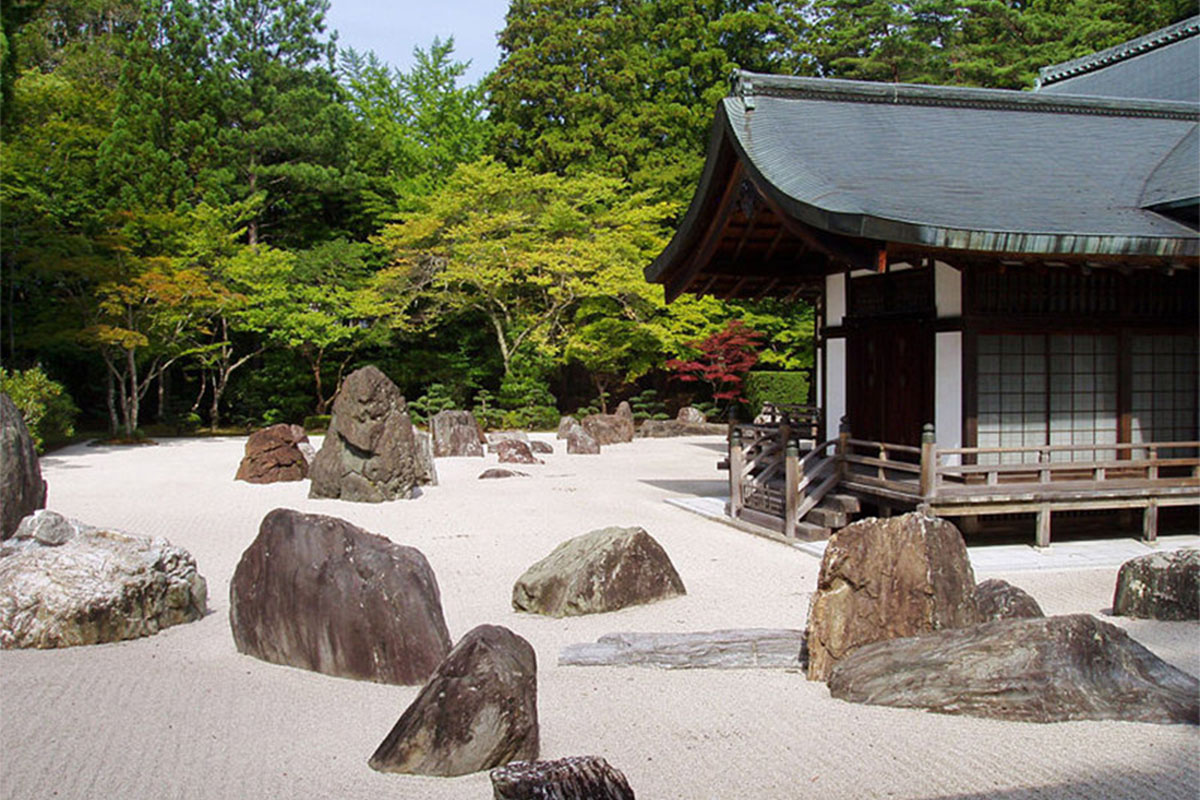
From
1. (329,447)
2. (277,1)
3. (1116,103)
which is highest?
(277,1)

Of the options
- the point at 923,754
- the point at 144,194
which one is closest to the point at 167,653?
the point at 923,754

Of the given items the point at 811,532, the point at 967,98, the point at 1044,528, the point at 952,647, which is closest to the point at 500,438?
the point at 811,532

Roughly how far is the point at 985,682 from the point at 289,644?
3.78 meters

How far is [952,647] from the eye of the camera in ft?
15.3

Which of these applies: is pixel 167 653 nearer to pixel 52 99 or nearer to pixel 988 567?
pixel 988 567

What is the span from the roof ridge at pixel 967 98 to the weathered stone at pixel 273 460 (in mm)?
8499

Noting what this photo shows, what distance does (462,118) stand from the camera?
30891 millimetres

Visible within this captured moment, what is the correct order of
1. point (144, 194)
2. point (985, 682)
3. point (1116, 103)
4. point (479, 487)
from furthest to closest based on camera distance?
point (144, 194) < point (479, 487) < point (1116, 103) < point (985, 682)

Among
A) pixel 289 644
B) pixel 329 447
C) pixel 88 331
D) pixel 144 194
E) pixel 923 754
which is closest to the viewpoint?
pixel 923 754

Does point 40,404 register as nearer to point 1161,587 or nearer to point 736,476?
point 736,476

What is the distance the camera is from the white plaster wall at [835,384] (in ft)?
36.5

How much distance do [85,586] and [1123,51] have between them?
17489 mm

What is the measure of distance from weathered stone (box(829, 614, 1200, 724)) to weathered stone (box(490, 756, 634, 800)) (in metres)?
2.00

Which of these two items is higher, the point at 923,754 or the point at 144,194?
the point at 144,194
